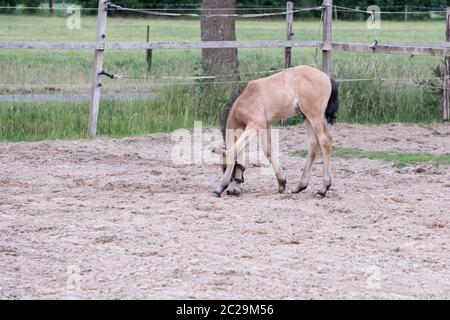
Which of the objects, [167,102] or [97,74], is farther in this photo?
[167,102]

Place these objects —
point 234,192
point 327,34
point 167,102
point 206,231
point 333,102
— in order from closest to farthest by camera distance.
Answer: point 206,231, point 234,192, point 333,102, point 327,34, point 167,102

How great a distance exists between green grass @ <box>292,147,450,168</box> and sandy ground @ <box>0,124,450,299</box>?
0.68ft

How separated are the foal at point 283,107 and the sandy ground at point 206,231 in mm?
278

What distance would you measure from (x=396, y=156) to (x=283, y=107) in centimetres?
261

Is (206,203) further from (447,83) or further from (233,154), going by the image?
(447,83)

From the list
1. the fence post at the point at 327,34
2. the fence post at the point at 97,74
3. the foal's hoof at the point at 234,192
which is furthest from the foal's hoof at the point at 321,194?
the fence post at the point at 327,34

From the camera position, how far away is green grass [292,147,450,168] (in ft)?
37.7

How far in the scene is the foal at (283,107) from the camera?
9616 mm

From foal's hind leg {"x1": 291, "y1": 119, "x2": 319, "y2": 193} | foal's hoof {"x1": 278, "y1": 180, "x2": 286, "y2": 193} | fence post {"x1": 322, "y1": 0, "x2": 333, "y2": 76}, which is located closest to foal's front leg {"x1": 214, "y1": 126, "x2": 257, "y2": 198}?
foal's hoof {"x1": 278, "y1": 180, "x2": 286, "y2": 193}

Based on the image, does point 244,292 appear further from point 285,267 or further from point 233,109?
point 233,109

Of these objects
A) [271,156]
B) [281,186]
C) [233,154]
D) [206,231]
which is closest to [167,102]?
[271,156]

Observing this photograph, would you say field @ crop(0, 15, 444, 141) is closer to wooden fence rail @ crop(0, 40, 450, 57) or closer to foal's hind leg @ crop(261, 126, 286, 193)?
wooden fence rail @ crop(0, 40, 450, 57)

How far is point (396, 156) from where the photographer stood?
11.9 metres
